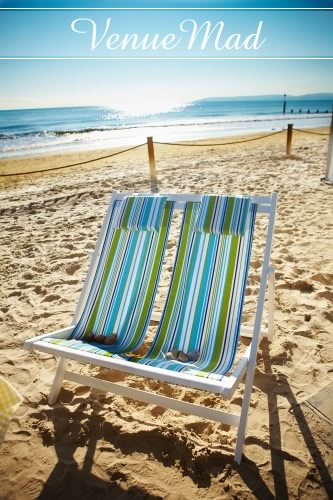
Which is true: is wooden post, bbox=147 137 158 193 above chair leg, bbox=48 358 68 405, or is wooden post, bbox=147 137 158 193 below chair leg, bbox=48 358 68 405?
above

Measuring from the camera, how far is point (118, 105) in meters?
45.3

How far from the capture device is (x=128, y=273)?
6.97ft

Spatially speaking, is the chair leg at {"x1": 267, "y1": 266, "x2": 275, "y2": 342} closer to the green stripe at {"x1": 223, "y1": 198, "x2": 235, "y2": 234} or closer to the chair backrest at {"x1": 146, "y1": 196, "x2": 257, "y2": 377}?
the chair backrest at {"x1": 146, "y1": 196, "x2": 257, "y2": 377}

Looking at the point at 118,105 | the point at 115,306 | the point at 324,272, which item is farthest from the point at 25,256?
the point at 118,105

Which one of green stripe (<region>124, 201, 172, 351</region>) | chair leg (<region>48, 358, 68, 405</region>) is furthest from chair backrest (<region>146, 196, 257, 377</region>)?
chair leg (<region>48, 358, 68, 405</region>)

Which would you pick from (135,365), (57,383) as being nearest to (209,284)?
→ (135,365)

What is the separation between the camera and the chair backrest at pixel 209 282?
177cm

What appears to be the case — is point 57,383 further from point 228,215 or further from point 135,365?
point 228,215

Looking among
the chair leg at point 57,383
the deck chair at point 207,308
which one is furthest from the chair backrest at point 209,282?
the chair leg at point 57,383

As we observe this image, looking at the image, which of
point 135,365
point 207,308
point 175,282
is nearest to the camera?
point 135,365

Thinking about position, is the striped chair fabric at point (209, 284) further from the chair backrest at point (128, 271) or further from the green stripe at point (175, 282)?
the chair backrest at point (128, 271)

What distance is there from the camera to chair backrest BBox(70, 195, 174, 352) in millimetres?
1973

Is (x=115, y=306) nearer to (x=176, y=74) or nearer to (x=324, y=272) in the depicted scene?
(x=324, y=272)

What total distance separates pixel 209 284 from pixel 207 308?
14 centimetres
